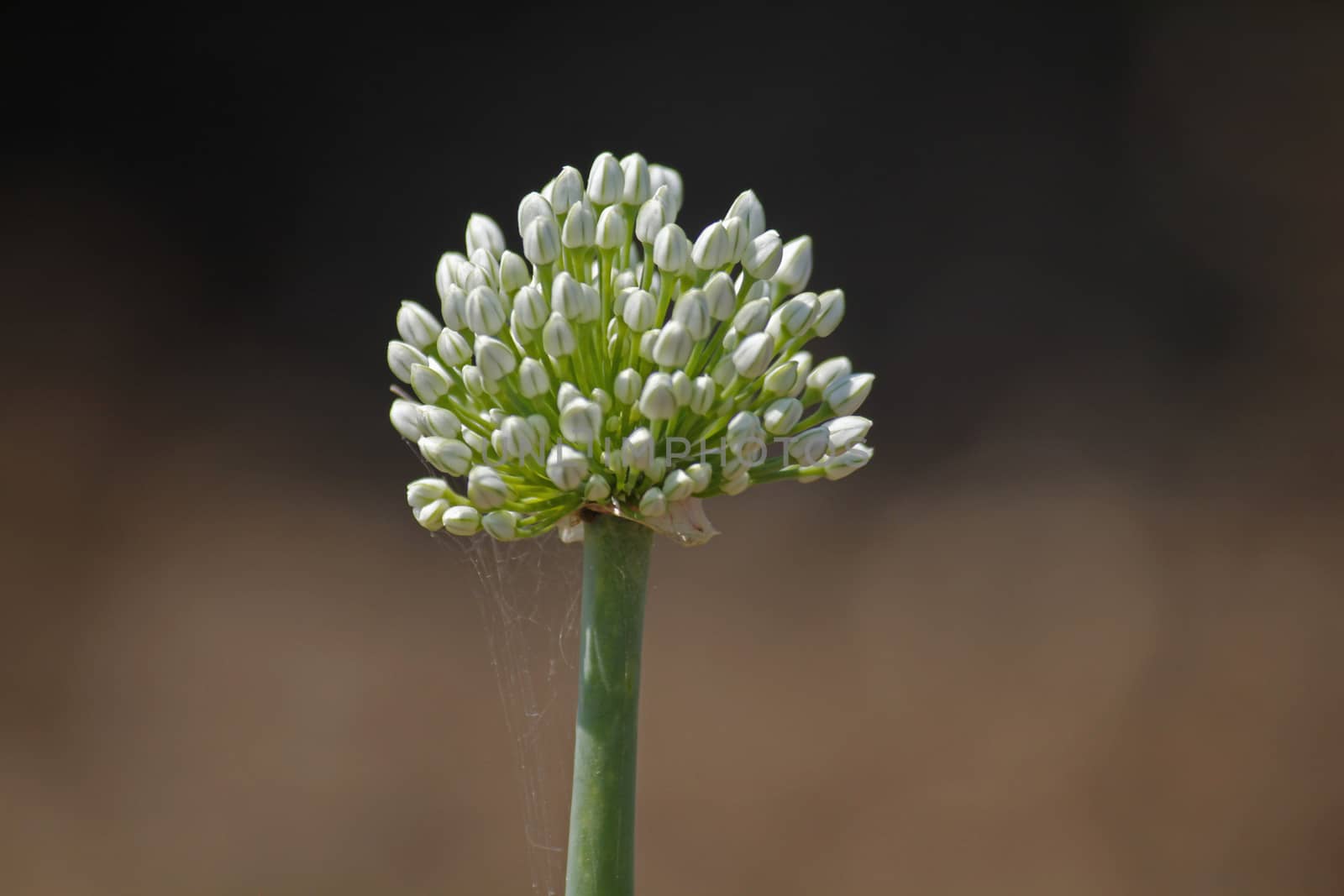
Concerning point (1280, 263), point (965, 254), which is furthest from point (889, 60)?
point (1280, 263)

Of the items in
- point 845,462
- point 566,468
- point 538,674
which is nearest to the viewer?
point 566,468

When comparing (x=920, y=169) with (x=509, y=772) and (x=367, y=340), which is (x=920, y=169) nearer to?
(x=367, y=340)

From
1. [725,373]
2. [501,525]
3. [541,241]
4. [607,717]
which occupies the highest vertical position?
[541,241]

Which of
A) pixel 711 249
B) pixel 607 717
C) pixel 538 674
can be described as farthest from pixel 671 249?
pixel 538 674

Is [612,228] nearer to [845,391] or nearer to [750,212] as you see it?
[750,212]

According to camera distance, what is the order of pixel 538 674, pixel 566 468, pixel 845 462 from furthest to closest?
pixel 538 674
pixel 845 462
pixel 566 468

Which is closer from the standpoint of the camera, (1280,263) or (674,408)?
(674,408)
